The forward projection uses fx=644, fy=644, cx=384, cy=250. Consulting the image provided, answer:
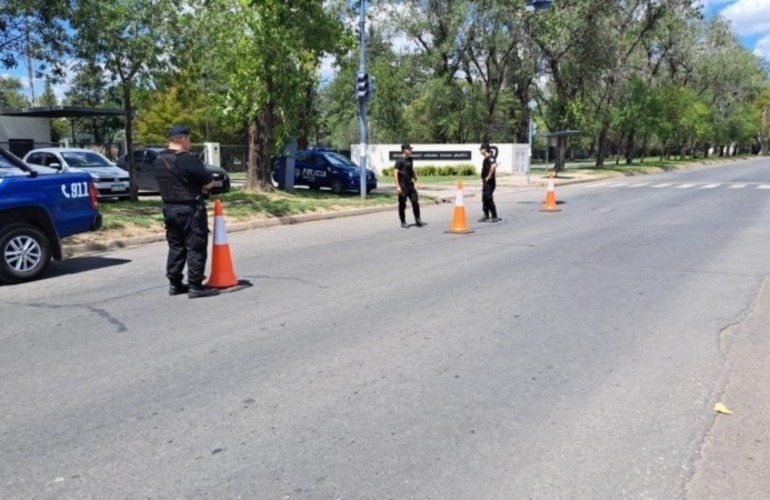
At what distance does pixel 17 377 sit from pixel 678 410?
455 cm

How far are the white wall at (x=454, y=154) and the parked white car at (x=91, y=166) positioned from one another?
19034mm

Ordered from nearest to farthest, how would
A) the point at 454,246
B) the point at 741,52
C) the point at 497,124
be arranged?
the point at 454,246 < the point at 497,124 < the point at 741,52

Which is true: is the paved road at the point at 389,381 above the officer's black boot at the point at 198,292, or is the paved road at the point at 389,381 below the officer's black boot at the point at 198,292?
below

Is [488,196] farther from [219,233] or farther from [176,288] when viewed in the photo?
[176,288]

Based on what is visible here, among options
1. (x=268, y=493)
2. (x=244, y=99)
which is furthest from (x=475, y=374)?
(x=244, y=99)

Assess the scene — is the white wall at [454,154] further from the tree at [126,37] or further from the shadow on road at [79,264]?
the shadow on road at [79,264]

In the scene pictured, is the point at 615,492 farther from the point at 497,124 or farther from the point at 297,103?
the point at 497,124

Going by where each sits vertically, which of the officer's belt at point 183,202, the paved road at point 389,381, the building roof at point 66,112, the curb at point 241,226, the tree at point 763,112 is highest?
the tree at point 763,112

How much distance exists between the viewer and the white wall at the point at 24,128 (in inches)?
1106

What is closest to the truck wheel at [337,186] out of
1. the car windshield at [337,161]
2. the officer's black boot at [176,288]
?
the car windshield at [337,161]

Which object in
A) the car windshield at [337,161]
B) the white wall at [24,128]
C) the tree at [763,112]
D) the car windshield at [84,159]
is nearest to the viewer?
the car windshield at [84,159]

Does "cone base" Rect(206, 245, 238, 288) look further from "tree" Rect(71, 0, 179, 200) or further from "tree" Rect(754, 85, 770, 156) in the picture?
"tree" Rect(754, 85, 770, 156)

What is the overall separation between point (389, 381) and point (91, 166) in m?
16.9

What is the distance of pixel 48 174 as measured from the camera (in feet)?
27.7
